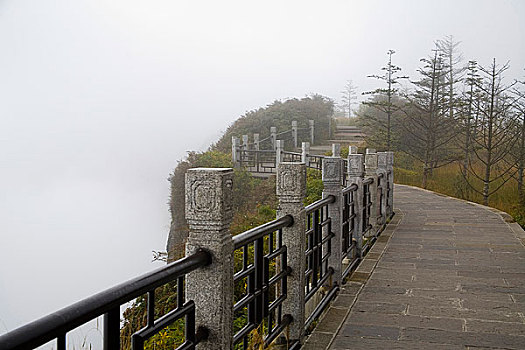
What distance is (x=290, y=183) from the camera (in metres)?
4.21

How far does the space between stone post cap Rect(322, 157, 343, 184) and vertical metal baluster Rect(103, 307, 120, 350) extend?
3.68 metres

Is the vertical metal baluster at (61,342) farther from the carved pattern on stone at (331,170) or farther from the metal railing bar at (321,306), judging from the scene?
the carved pattern on stone at (331,170)

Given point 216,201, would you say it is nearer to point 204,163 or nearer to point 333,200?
point 333,200

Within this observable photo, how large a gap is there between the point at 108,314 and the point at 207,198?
0.82 meters

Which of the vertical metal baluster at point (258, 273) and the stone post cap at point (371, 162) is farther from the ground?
the stone post cap at point (371, 162)

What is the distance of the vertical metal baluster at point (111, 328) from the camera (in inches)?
81.0

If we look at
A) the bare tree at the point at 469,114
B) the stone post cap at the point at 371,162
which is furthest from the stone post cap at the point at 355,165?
the bare tree at the point at 469,114

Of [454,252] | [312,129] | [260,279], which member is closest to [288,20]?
[312,129]

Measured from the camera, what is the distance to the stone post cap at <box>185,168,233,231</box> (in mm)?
2719

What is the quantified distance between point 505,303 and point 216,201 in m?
4.00

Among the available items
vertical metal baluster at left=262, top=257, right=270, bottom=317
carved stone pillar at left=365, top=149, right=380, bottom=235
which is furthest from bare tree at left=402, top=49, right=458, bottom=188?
vertical metal baluster at left=262, top=257, right=270, bottom=317

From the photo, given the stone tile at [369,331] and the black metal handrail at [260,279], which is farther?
the stone tile at [369,331]

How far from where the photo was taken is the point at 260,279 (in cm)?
365

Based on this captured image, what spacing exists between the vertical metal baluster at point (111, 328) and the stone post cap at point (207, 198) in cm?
74
